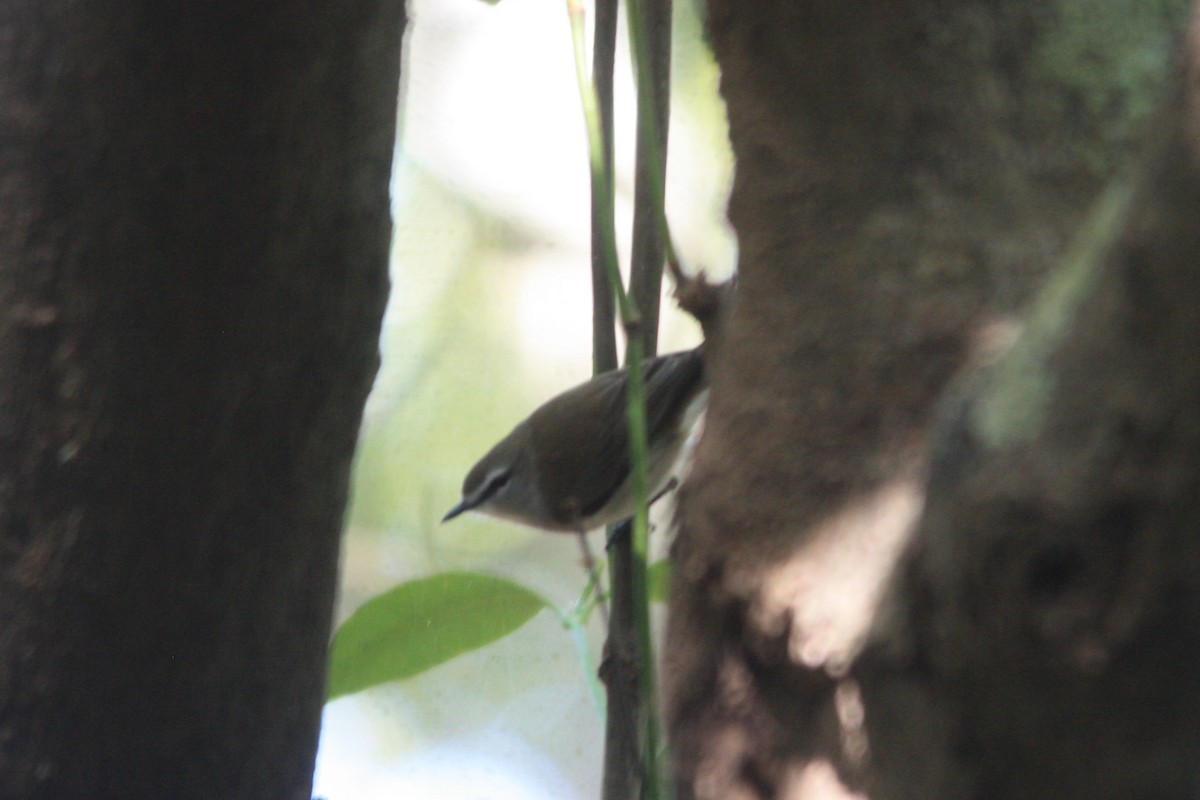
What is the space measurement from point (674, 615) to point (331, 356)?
1.54ft

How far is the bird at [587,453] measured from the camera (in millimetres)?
1373

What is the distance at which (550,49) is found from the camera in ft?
5.88

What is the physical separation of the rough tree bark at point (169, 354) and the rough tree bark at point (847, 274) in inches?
15.5

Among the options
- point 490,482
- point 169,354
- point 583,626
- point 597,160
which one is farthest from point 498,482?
point 597,160

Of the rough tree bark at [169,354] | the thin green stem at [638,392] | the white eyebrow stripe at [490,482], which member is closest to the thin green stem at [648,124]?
the thin green stem at [638,392]

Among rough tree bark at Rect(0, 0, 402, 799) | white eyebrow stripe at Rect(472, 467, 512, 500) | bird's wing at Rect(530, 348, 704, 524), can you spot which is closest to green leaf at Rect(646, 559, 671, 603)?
bird's wing at Rect(530, 348, 704, 524)

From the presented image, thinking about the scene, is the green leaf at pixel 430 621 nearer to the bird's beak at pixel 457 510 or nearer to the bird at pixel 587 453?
the bird at pixel 587 453

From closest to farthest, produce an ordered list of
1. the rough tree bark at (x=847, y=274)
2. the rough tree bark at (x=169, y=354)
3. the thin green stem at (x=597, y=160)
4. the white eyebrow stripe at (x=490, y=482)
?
1. the rough tree bark at (x=847, y=274)
2. the thin green stem at (x=597, y=160)
3. the rough tree bark at (x=169, y=354)
4. the white eyebrow stripe at (x=490, y=482)

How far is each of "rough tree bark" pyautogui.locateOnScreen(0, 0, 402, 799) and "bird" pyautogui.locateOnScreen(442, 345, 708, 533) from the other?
322mm

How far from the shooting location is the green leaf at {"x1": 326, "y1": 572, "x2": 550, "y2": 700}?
3.61 feet

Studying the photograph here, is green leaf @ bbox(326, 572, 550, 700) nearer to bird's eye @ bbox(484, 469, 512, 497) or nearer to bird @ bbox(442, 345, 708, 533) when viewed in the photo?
bird @ bbox(442, 345, 708, 533)

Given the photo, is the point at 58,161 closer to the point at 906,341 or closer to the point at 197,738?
the point at 197,738

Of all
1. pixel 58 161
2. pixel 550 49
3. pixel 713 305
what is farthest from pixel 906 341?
pixel 550 49

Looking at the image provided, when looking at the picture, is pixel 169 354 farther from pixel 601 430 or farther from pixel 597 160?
pixel 601 430
